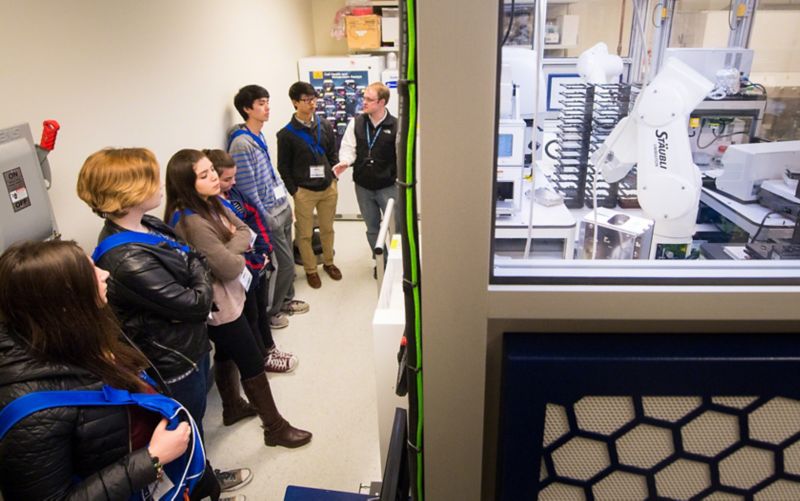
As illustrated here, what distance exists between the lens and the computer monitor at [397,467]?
739mm

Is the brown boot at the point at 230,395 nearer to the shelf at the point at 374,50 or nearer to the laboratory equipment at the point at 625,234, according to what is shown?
the laboratory equipment at the point at 625,234

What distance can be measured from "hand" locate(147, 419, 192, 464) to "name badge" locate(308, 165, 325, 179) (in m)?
2.72

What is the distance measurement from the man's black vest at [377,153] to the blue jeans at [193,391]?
7.12 ft

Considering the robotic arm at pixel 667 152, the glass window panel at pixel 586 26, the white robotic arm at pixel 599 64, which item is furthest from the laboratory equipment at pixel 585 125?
the robotic arm at pixel 667 152

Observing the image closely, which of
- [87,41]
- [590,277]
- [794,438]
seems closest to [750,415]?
[794,438]

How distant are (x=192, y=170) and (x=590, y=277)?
196 centimetres

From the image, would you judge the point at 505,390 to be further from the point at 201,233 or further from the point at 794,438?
the point at 201,233

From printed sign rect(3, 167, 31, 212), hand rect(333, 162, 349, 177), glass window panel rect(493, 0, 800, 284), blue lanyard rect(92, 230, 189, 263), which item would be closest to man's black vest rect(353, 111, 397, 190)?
hand rect(333, 162, 349, 177)

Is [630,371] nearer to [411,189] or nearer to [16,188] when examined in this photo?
[411,189]

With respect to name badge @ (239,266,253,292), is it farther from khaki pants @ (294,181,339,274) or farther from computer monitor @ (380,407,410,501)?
computer monitor @ (380,407,410,501)

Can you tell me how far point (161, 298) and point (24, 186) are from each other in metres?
0.55

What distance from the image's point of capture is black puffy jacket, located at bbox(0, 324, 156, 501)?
117cm

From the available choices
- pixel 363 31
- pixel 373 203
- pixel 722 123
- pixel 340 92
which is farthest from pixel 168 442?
pixel 363 31

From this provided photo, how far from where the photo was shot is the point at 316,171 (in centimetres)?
395
